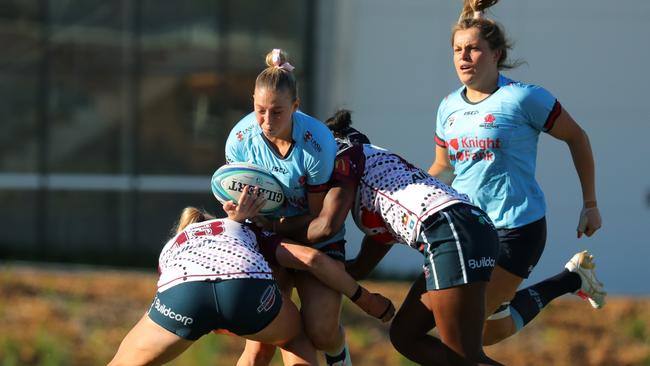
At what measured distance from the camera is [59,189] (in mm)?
13016

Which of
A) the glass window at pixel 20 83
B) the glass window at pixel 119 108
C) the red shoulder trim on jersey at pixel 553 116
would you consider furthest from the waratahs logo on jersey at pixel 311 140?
the glass window at pixel 20 83

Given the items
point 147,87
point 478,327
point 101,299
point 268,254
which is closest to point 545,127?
point 478,327

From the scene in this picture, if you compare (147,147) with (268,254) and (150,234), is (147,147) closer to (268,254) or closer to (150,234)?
(150,234)

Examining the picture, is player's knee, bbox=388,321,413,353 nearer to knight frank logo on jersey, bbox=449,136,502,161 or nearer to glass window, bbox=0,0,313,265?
knight frank logo on jersey, bbox=449,136,502,161

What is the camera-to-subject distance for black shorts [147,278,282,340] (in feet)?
15.7

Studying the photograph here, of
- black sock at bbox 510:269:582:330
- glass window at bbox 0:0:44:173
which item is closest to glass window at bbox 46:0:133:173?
glass window at bbox 0:0:44:173

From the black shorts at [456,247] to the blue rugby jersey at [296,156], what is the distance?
481 millimetres

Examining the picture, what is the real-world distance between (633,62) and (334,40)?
2948 mm

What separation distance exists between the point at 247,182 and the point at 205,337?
364 cm

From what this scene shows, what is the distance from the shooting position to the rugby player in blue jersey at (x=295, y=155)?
4.96 metres

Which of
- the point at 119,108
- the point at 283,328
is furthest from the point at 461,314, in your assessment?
the point at 119,108

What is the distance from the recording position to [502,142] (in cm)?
536

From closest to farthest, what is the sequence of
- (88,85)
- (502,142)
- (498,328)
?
(502,142)
(498,328)
(88,85)

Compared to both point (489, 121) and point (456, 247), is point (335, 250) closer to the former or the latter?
point (456, 247)
